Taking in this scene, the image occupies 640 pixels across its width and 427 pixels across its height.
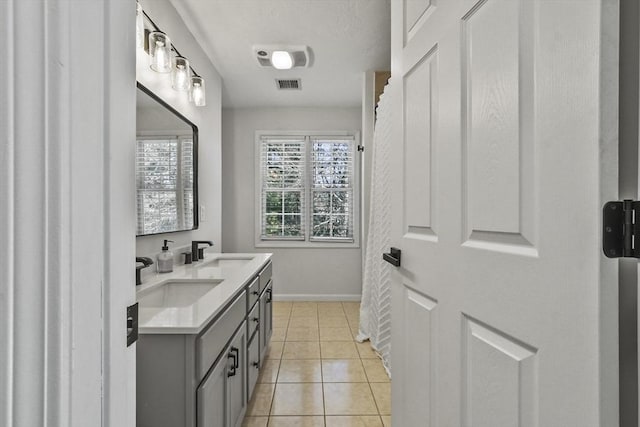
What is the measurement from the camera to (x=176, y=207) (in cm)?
224

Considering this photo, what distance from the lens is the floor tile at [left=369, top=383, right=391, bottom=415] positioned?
6.47 feet

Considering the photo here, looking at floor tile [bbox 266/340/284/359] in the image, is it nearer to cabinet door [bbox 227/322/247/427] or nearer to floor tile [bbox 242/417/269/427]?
floor tile [bbox 242/417/269/427]

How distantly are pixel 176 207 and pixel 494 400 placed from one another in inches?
81.0

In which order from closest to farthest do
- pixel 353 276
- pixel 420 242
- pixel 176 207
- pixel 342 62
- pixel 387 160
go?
pixel 420 242 < pixel 176 207 < pixel 387 160 < pixel 342 62 < pixel 353 276

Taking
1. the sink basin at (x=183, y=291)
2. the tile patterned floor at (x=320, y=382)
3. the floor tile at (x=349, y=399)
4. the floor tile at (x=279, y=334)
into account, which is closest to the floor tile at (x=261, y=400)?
the tile patterned floor at (x=320, y=382)

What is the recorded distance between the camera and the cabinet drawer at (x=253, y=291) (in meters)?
1.85

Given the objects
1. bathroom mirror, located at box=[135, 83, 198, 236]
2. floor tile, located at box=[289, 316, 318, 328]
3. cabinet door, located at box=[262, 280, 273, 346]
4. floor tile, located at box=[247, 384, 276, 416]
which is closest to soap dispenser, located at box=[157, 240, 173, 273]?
bathroom mirror, located at box=[135, 83, 198, 236]

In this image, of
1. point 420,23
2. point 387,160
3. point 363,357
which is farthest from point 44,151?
point 363,357

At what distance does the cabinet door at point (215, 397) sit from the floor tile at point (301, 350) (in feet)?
4.46

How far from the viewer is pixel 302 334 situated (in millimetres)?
3197

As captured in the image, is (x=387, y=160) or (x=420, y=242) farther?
(x=387, y=160)

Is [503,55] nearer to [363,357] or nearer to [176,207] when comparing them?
[176,207]

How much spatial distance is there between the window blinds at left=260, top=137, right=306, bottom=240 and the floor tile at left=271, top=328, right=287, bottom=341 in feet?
4.55

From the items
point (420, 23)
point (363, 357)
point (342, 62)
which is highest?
point (342, 62)
